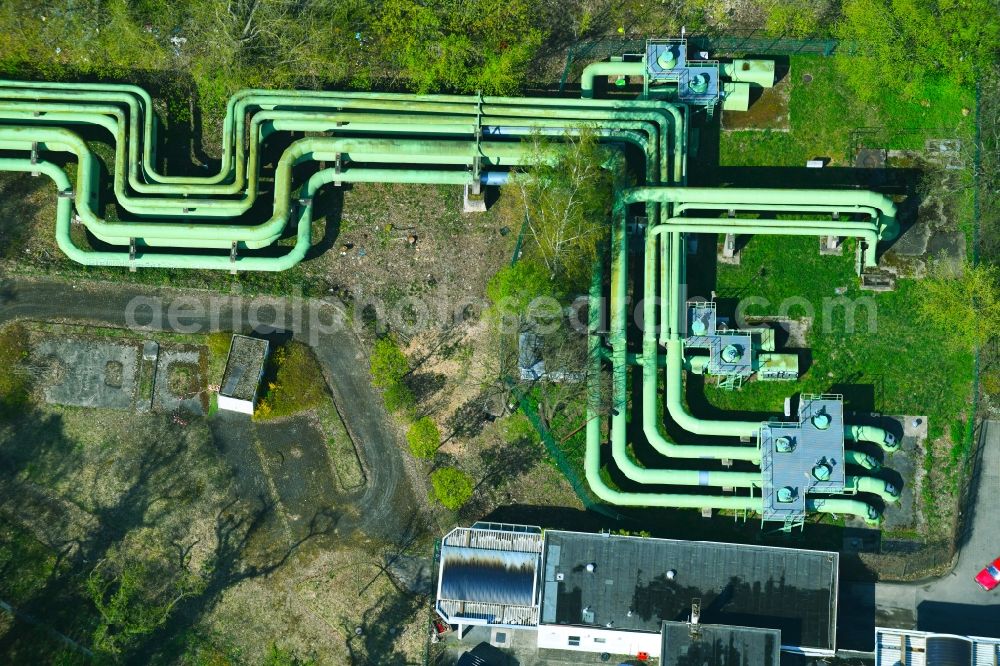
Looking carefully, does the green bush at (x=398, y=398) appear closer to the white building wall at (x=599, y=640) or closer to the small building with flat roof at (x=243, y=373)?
the small building with flat roof at (x=243, y=373)

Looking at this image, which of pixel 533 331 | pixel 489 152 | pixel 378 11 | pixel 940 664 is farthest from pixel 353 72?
pixel 940 664

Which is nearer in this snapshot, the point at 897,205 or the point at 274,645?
the point at 274,645

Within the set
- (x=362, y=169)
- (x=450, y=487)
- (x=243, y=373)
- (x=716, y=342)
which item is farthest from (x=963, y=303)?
(x=243, y=373)

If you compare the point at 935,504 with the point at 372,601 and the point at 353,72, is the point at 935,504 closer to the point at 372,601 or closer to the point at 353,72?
the point at 372,601

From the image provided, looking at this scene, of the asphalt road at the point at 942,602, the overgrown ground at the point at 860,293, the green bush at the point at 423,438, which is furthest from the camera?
the overgrown ground at the point at 860,293

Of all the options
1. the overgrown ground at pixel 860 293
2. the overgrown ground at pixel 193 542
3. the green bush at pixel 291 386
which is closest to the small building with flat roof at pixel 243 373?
the green bush at pixel 291 386

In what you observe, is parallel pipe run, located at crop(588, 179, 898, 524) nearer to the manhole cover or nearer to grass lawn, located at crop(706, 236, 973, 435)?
grass lawn, located at crop(706, 236, 973, 435)

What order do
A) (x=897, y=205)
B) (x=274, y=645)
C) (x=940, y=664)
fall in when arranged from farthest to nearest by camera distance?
(x=897, y=205) → (x=274, y=645) → (x=940, y=664)
